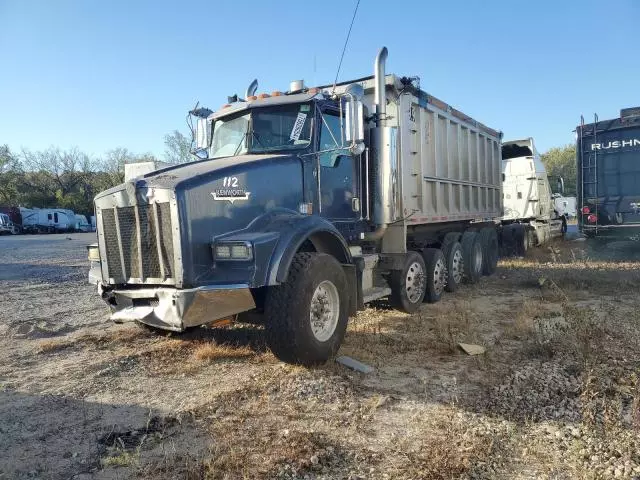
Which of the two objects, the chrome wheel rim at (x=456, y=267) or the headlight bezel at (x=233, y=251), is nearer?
the headlight bezel at (x=233, y=251)

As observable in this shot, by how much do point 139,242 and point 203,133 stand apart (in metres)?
2.62

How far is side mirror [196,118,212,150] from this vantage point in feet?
22.0

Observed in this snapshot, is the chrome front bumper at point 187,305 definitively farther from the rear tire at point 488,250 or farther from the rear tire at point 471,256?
the rear tire at point 488,250

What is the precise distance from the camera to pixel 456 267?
9766 millimetres

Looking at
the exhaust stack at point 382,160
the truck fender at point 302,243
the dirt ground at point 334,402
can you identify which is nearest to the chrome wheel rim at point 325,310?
the dirt ground at point 334,402

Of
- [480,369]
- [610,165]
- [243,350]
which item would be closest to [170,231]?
[243,350]

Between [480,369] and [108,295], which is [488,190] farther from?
[108,295]

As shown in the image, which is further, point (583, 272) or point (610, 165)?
point (610, 165)

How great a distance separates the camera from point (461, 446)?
3184 mm

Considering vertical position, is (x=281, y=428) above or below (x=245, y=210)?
below

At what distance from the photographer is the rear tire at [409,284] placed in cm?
734

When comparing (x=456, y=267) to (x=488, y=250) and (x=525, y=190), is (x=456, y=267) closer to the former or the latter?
(x=488, y=250)

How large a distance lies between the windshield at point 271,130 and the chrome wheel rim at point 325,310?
1729mm

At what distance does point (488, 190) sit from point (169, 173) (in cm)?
840
